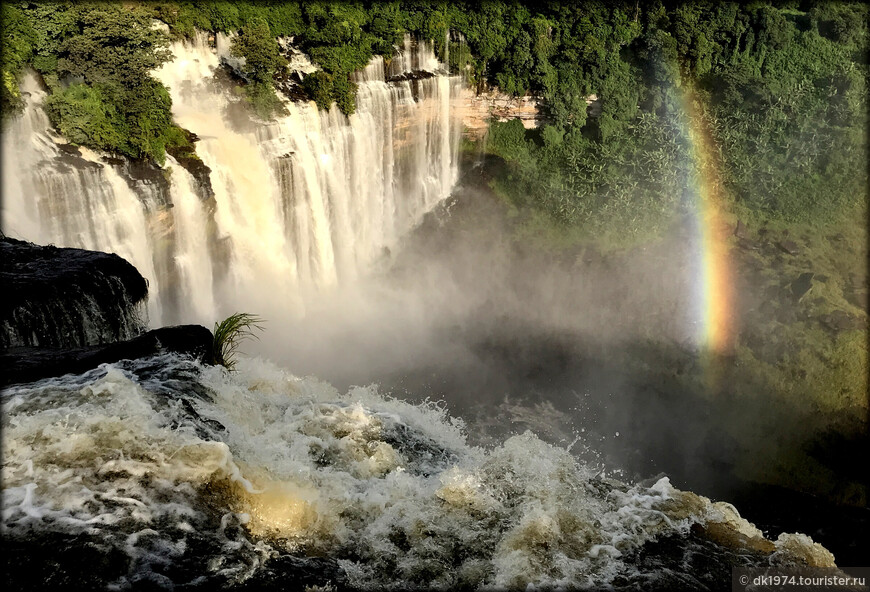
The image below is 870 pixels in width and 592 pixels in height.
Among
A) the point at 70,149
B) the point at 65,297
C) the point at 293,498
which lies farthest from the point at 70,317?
the point at 70,149

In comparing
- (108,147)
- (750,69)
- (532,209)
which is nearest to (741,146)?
(750,69)

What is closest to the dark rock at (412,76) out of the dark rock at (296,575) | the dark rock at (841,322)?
the dark rock at (841,322)

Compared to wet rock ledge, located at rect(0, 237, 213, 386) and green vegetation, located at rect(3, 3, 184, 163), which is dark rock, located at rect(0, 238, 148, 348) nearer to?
wet rock ledge, located at rect(0, 237, 213, 386)

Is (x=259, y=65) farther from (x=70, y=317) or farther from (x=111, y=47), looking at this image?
(x=70, y=317)

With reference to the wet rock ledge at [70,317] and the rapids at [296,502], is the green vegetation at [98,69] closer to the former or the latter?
the wet rock ledge at [70,317]

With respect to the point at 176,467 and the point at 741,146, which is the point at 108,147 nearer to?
the point at 176,467

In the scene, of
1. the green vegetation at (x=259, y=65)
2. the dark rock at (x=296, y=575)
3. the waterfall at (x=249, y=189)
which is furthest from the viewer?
the green vegetation at (x=259, y=65)
